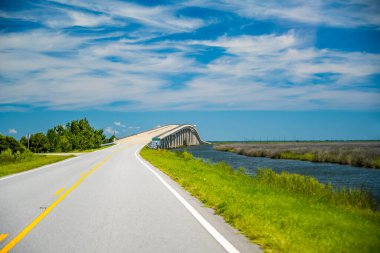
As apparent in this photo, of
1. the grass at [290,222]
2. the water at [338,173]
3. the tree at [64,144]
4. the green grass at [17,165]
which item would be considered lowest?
the water at [338,173]

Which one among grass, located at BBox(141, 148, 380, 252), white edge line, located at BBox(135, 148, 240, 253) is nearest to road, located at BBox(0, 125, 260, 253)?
white edge line, located at BBox(135, 148, 240, 253)

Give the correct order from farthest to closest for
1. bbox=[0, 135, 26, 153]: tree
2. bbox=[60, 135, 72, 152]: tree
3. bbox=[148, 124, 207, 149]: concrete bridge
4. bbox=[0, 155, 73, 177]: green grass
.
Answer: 1. bbox=[148, 124, 207, 149]: concrete bridge
2. bbox=[60, 135, 72, 152]: tree
3. bbox=[0, 135, 26, 153]: tree
4. bbox=[0, 155, 73, 177]: green grass

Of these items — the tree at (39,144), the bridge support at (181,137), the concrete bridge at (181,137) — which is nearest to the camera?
the tree at (39,144)

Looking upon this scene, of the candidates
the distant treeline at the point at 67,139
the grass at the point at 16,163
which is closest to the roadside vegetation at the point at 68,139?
the distant treeline at the point at 67,139

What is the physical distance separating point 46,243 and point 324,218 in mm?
5466

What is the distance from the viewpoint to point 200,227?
7758mm

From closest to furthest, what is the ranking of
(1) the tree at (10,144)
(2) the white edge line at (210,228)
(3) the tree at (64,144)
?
1. (2) the white edge line at (210,228)
2. (1) the tree at (10,144)
3. (3) the tree at (64,144)

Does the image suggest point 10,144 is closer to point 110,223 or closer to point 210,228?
point 110,223

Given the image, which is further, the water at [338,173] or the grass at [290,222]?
the water at [338,173]

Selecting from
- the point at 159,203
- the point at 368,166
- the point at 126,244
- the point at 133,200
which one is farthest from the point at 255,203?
the point at 368,166

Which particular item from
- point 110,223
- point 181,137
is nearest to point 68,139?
point 181,137

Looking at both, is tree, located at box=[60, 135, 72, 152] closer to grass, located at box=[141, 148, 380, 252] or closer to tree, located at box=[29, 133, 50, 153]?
tree, located at box=[29, 133, 50, 153]

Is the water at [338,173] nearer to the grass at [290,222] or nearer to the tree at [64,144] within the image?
the grass at [290,222]

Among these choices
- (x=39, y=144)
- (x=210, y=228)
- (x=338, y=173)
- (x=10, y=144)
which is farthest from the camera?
(x=39, y=144)
